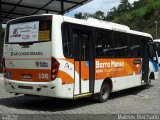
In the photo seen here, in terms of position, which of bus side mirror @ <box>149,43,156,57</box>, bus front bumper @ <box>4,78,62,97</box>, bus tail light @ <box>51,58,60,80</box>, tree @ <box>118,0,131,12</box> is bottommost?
bus front bumper @ <box>4,78,62,97</box>

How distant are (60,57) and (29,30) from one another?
142 centimetres

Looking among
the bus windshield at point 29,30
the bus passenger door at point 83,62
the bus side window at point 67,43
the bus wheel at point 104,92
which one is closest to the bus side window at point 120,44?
the bus wheel at point 104,92

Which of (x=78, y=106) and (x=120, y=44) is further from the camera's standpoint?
(x=120, y=44)

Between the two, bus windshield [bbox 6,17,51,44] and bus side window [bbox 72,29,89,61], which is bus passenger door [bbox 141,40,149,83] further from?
bus windshield [bbox 6,17,51,44]

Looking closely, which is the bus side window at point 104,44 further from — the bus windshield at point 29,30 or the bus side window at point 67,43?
the bus windshield at point 29,30

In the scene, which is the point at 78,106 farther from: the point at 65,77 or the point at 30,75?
the point at 30,75

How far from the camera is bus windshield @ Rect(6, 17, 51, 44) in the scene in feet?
35.9

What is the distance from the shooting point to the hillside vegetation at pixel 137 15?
98912mm

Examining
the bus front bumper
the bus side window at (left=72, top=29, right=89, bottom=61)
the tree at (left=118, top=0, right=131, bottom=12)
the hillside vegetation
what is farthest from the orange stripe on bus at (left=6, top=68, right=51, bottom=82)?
the tree at (left=118, top=0, right=131, bottom=12)

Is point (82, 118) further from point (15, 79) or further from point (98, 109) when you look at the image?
point (15, 79)

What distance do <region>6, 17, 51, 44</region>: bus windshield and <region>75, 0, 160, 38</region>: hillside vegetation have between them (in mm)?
67365

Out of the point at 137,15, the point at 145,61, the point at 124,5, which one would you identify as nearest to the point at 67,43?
the point at 145,61

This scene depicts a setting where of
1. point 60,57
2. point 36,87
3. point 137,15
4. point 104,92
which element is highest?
point 137,15

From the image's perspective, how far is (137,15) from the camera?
129625mm
